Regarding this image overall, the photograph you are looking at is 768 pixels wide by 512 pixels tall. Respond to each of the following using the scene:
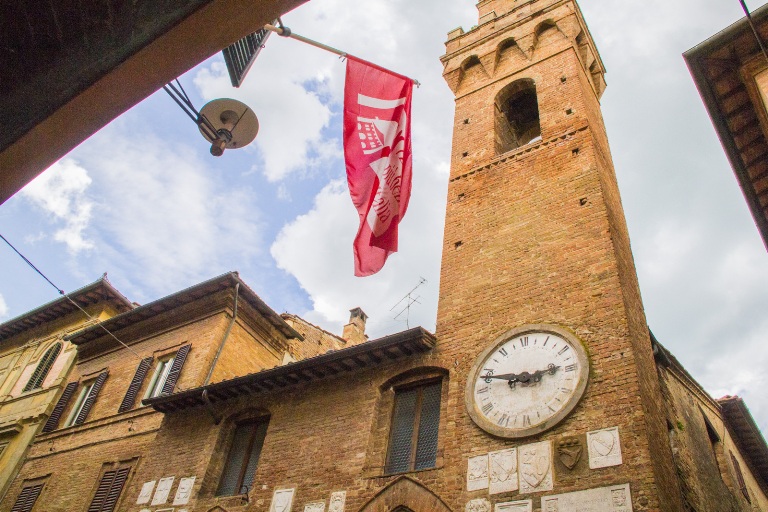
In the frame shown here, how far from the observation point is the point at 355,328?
23.6 meters

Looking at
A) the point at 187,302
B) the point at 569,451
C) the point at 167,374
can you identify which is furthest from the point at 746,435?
the point at 187,302

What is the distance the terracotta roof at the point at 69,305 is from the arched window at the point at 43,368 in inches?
50.8

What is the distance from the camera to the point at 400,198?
25.7 ft

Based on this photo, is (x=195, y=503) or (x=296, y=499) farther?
(x=195, y=503)

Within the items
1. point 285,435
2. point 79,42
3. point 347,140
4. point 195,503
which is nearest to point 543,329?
point 347,140

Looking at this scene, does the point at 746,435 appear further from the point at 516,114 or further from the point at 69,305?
the point at 69,305

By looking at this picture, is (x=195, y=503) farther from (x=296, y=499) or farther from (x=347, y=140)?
(x=347, y=140)

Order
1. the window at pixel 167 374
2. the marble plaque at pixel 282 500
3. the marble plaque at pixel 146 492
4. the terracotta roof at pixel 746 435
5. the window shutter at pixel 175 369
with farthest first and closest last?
the window at pixel 167 374, the window shutter at pixel 175 369, the terracotta roof at pixel 746 435, the marble plaque at pixel 146 492, the marble plaque at pixel 282 500

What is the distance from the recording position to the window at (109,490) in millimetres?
12094

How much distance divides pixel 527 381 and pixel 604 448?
1.52 meters

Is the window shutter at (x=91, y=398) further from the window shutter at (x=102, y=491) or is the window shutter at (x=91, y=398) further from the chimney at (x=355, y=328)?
the chimney at (x=355, y=328)

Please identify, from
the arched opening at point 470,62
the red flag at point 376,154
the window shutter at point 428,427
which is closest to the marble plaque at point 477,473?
the window shutter at point 428,427

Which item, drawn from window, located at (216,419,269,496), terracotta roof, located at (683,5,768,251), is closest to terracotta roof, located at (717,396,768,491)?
terracotta roof, located at (683,5,768,251)

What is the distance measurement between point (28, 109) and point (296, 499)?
26.5 ft
